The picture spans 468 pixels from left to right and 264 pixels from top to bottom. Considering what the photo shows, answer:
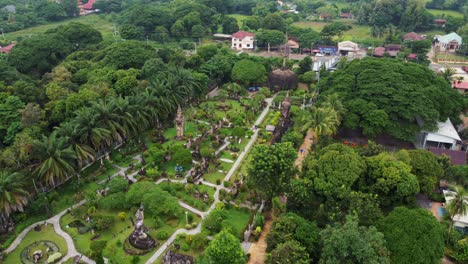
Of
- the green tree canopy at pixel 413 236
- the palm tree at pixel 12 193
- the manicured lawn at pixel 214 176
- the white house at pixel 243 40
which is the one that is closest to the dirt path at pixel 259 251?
the green tree canopy at pixel 413 236

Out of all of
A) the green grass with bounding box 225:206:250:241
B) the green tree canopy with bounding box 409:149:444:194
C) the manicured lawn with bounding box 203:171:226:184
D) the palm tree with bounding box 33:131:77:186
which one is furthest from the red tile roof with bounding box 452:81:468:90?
the palm tree with bounding box 33:131:77:186

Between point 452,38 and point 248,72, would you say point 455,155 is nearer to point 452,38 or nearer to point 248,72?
point 248,72

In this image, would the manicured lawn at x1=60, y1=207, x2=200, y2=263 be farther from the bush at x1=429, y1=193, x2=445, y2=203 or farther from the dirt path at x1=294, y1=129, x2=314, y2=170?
the bush at x1=429, y1=193, x2=445, y2=203

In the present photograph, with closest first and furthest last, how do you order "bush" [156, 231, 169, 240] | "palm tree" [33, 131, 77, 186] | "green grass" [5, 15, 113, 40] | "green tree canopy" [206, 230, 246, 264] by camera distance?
"green tree canopy" [206, 230, 246, 264] < "bush" [156, 231, 169, 240] < "palm tree" [33, 131, 77, 186] < "green grass" [5, 15, 113, 40]

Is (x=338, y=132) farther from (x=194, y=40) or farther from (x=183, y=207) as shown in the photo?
(x=194, y=40)

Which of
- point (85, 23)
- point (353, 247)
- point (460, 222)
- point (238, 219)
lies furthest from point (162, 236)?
point (85, 23)
